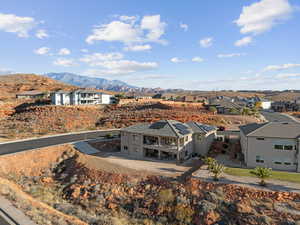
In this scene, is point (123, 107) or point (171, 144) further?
point (123, 107)

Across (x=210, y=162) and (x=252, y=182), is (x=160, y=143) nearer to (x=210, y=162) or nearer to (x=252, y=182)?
(x=210, y=162)

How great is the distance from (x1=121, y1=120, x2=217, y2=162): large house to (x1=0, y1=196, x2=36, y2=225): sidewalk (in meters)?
20.6

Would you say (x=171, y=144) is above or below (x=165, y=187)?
above

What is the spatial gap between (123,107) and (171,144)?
159 ft

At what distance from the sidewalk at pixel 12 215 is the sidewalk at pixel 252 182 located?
18252mm

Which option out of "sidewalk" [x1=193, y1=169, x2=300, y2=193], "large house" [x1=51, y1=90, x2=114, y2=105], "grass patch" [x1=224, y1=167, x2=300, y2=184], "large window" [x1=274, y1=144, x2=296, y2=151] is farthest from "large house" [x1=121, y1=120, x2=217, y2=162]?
"large house" [x1=51, y1=90, x2=114, y2=105]

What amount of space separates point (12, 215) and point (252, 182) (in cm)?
2413

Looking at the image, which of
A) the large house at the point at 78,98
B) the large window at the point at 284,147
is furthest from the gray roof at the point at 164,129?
the large house at the point at 78,98

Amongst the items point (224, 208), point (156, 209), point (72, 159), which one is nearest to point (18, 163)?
point (72, 159)

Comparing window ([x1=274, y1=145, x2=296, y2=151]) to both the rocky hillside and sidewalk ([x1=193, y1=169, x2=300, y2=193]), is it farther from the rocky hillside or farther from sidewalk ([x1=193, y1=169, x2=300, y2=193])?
the rocky hillside

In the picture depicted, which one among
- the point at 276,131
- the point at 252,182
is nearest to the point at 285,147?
the point at 276,131

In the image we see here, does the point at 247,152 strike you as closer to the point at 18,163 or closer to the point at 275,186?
the point at 275,186

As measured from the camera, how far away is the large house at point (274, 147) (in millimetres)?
25812

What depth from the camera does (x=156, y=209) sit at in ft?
71.7
